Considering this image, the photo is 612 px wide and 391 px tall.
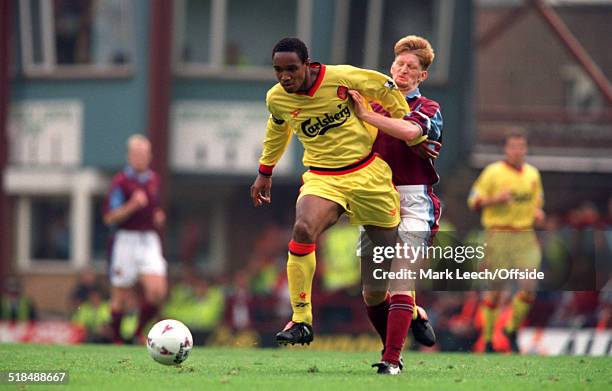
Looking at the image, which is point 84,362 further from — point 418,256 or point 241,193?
point 241,193

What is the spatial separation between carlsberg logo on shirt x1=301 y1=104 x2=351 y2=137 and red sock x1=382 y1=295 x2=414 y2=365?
119cm

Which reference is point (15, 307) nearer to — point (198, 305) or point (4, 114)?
point (198, 305)

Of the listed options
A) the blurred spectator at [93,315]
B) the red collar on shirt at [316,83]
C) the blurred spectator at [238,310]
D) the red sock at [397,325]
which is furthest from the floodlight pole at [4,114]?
the red sock at [397,325]

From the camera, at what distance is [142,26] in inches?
976

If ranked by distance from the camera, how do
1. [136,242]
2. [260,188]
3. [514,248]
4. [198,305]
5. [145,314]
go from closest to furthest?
[260,188] < [514,248] < [145,314] < [136,242] < [198,305]

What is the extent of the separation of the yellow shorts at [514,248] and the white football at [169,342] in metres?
3.11

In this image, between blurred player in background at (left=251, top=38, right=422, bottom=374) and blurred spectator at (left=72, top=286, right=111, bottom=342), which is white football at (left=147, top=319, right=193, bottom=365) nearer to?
blurred player in background at (left=251, top=38, right=422, bottom=374)

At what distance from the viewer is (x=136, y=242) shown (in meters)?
15.1

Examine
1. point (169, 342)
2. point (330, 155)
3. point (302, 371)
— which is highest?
point (330, 155)

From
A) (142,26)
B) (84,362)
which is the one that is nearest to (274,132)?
(84,362)

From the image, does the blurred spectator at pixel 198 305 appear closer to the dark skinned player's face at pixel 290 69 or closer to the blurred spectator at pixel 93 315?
the blurred spectator at pixel 93 315

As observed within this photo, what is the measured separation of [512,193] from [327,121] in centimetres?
577

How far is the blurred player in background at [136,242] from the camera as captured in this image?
14.9 meters

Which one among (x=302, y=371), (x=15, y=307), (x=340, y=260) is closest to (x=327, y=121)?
(x=302, y=371)
